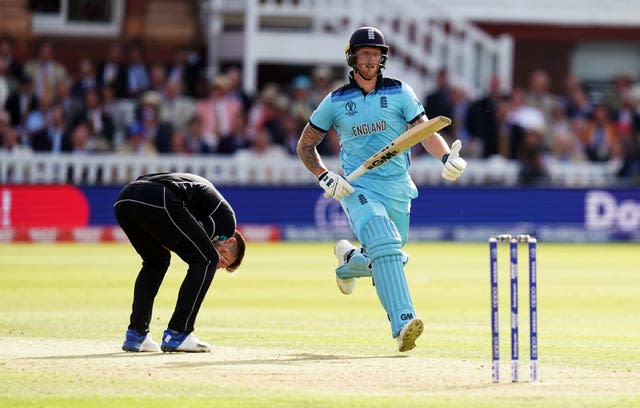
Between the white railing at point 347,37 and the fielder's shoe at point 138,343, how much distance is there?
17.4 m

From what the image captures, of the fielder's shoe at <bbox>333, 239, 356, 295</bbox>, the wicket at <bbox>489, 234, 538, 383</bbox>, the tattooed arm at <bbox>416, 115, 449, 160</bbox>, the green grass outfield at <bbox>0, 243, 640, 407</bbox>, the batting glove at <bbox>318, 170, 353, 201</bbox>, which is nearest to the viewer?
the wicket at <bbox>489, 234, 538, 383</bbox>

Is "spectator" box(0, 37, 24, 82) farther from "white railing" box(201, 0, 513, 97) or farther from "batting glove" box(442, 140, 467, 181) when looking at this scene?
"batting glove" box(442, 140, 467, 181)

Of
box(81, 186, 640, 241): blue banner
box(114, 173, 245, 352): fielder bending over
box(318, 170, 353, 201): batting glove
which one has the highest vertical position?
box(318, 170, 353, 201): batting glove

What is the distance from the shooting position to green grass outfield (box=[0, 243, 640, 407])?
7.80 metres

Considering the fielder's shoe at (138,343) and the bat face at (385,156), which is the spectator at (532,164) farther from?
the fielder's shoe at (138,343)

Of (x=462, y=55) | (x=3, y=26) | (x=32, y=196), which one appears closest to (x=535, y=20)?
(x=462, y=55)

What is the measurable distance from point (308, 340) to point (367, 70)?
1.95 metres

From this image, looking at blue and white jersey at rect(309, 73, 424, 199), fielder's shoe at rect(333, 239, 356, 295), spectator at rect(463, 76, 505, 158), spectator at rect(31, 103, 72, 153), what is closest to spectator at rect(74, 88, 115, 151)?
spectator at rect(31, 103, 72, 153)

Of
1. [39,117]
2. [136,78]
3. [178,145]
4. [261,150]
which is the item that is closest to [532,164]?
[261,150]

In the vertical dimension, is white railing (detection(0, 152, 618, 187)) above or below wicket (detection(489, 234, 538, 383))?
below

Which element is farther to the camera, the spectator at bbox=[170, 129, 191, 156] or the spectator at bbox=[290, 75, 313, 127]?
the spectator at bbox=[290, 75, 313, 127]

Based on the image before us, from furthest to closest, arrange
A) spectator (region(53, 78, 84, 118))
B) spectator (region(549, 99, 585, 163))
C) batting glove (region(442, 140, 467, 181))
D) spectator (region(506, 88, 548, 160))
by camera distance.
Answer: spectator (region(549, 99, 585, 163))
spectator (region(506, 88, 548, 160))
spectator (region(53, 78, 84, 118))
batting glove (region(442, 140, 467, 181))

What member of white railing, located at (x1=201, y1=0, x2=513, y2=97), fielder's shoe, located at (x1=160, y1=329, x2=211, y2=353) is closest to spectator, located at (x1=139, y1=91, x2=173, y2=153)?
white railing, located at (x1=201, y1=0, x2=513, y2=97)

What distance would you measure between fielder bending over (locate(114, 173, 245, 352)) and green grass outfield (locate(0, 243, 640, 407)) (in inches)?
8.6
